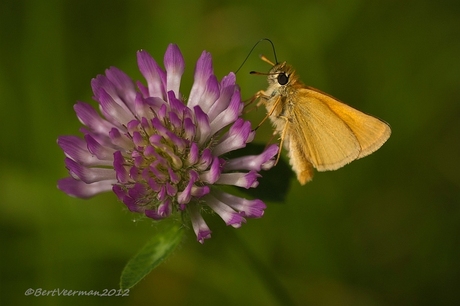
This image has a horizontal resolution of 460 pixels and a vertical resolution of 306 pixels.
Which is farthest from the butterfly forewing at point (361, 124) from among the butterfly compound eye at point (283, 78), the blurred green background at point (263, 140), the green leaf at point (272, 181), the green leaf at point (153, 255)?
the blurred green background at point (263, 140)

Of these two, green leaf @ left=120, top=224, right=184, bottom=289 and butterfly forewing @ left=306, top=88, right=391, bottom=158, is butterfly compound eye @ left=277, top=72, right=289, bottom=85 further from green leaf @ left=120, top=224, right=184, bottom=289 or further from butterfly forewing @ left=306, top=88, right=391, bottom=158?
green leaf @ left=120, top=224, right=184, bottom=289

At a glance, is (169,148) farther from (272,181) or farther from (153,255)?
(272,181)

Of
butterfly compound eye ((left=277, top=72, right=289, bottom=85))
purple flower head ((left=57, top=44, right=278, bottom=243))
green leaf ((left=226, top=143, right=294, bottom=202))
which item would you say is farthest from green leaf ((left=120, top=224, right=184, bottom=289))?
butterfly compound eye ((left=277, top=72, right=289, bottom=85))

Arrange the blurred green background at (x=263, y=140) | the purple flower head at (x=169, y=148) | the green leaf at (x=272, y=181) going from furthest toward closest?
1. the blurred green background at (x=263, y=140)
2. the green leaf at (x=272, y=181)
3. the purple flower head at (x=169, y=148)

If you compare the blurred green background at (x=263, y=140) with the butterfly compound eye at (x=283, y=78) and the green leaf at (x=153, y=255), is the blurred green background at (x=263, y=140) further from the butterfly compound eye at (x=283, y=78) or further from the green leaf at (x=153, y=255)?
the butterfly compound eye at (x=283, y=78)

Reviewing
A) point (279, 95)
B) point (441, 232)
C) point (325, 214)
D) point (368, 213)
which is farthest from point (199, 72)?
point (441, 232)

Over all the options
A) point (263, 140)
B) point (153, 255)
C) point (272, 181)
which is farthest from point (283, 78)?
point (263, 140)
